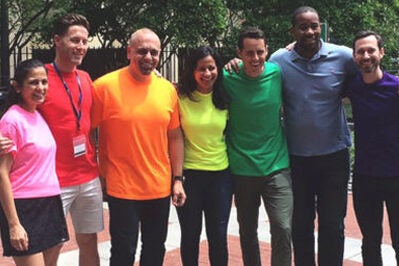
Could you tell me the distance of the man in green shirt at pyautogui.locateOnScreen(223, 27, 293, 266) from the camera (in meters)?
4.35

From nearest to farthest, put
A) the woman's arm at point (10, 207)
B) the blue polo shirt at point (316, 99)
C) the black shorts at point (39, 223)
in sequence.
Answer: the woman's arm at point (10, 207) < the black shorts at point (39, 223) < the blue polo shirt at point (316, 99)

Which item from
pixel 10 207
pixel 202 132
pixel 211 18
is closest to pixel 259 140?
pixel 202 132

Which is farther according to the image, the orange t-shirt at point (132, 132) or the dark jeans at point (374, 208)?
the dark jeans at point (374, 208)

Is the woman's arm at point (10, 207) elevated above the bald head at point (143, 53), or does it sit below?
below

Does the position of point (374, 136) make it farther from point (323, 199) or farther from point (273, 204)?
point (273, 204)

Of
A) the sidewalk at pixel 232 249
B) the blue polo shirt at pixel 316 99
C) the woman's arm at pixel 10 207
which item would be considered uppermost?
the blue polo shirt at pixel 316 99

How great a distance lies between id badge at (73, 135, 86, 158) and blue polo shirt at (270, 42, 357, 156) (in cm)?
154

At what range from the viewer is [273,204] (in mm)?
4434

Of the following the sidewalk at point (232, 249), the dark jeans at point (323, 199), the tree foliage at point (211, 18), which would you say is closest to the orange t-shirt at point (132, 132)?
the dark jeans at point (323, 199)

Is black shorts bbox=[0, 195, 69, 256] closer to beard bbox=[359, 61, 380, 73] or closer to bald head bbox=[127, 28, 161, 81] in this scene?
bald head bbox=[127, 28, 161, 81]

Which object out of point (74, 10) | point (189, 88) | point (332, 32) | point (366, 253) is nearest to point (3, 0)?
point (74, 10)

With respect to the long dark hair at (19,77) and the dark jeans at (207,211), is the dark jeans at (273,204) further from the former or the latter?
the long dark hair at (19,77)

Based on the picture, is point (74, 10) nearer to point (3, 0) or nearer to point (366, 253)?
point (3, 0)

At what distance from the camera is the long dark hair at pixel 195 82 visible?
434 centimetres
